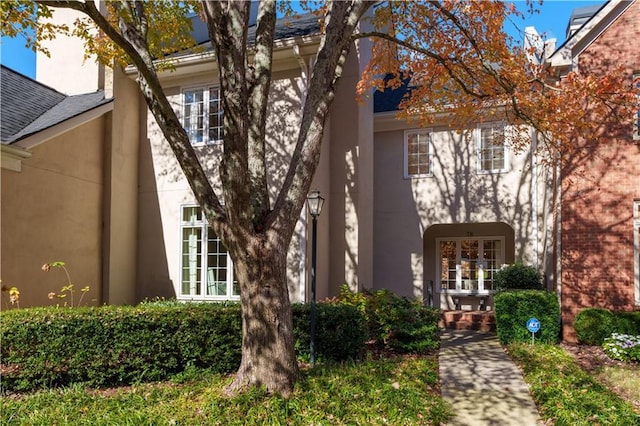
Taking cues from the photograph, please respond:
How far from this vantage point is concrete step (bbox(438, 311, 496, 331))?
1162 cm

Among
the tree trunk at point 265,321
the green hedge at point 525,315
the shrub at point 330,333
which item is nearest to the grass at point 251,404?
the tree trunk at point 265,321

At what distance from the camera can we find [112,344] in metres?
7.29

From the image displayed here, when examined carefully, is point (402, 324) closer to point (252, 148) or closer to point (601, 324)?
point (601, 324)

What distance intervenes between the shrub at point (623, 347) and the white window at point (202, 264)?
7.32 meters

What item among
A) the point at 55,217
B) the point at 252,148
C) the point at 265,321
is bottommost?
the point at 265,321

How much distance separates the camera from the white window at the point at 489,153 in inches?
514

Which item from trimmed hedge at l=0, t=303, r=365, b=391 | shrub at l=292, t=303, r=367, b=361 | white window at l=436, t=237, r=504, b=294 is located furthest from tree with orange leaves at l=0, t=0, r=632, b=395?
white window at l=436, t=237, r=504, b=294

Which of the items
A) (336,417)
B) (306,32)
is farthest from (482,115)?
(336,417)

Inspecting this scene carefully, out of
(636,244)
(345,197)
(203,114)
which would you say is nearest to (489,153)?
(345,197)

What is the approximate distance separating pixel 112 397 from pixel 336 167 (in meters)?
7.13

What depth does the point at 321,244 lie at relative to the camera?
36.8 ft

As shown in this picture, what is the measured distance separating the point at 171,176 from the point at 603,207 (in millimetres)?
9388

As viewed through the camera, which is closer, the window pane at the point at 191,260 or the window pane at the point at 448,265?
the window pane at the point at 191,260

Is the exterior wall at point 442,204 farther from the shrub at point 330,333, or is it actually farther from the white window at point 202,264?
the shrub at point 330,333
